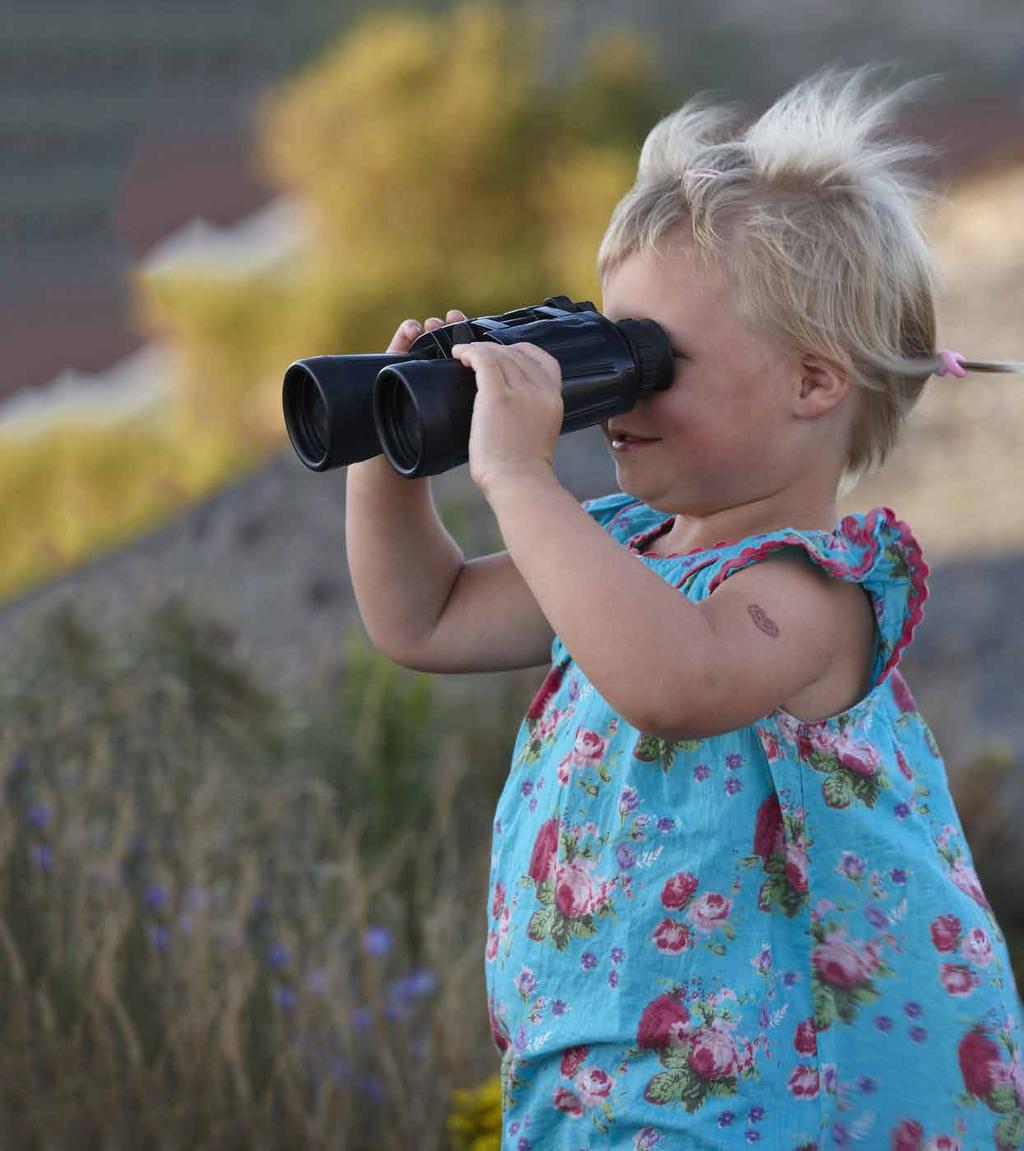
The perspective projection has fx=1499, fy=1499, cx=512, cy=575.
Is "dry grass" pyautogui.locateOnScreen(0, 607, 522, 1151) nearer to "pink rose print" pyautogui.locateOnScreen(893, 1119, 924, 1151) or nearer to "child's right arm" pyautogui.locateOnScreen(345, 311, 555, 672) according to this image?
"child's right arm" pyautogui.locateOnScreen(345, 311, 555, 672)

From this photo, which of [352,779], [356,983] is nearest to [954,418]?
[352,779]

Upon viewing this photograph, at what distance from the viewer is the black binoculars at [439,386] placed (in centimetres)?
139

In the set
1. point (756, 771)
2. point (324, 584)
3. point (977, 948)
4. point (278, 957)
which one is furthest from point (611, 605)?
point (324, 584)

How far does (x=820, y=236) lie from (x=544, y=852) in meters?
0.70

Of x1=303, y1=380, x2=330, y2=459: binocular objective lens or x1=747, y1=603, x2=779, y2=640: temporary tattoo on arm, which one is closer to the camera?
x1=747, y1=603, x2=779, y2=640: temporary tattoo on arm

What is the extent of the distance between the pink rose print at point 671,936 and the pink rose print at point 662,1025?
0.05m

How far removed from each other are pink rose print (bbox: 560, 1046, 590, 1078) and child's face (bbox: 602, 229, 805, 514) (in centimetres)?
57

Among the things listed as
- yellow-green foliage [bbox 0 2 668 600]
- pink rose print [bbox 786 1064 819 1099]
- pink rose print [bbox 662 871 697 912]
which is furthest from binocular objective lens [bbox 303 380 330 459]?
yellow-green foliage [bbox 0 2 668 600]

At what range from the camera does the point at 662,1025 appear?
1.46m

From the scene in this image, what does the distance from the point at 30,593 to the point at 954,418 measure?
534 cm

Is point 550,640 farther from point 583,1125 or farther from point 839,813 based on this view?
point 583,1125

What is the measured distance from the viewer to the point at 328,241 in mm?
9820

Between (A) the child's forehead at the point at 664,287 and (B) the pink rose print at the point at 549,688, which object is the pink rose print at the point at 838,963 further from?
(A) the child's forehead at the point at 664,287

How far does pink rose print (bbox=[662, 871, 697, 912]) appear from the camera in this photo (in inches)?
58.1
